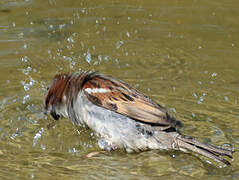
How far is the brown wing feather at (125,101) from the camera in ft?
14.8

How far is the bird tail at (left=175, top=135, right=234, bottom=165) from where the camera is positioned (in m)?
4.23

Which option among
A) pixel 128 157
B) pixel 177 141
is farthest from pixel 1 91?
pixel 177 141

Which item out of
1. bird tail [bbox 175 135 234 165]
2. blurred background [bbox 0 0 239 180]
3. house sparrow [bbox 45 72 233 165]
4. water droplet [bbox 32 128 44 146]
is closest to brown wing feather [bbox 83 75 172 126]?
house sparrow [bbox 45 72 233 165]

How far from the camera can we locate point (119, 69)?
6090mm

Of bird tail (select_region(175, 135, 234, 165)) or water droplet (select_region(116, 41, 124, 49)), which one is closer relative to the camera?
bird tail (select_region(175, 135, 234, 165))

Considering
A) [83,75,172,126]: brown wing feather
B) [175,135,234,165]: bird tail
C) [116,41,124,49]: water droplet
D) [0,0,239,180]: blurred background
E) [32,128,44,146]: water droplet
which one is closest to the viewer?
[175,135,234,165]: bird tail

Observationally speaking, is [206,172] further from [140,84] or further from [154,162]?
[140,84]

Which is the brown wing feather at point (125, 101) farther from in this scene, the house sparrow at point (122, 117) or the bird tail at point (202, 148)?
the bird tail at point (202, 148)

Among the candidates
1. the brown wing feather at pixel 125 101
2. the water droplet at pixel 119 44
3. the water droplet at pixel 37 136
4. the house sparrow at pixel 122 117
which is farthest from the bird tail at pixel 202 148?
the water droplet at pixel 119 44

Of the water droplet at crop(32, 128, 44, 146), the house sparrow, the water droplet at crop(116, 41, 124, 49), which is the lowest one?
the water droplet at crop(32, 128, 44, 146)

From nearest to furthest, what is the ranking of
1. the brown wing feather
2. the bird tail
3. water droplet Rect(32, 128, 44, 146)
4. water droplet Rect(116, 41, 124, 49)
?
the bird tail < the brown wing feather < water droplet Rect(32, 128, 44, 146) < water droplet Rect(116, 41, 124, 49)

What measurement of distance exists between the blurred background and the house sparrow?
12cm

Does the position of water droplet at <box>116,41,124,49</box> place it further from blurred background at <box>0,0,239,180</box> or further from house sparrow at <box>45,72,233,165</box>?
house sparrow at <box>45,72,233,165</box>

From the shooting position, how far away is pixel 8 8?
7.60m
